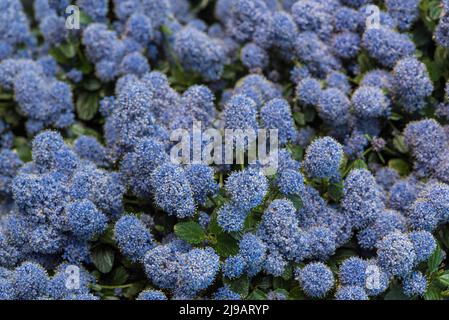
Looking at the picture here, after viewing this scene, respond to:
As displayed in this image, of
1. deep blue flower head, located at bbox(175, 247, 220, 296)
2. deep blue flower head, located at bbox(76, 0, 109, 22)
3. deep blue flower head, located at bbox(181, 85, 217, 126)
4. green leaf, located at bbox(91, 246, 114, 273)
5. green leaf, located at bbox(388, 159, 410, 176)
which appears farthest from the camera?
deep blue flower head, located at bbox(76, 0, 109, 22)

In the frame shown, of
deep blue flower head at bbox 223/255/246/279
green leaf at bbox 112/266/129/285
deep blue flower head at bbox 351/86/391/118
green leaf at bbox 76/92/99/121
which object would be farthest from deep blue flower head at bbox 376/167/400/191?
green leaf at bbox 76/92/99/121

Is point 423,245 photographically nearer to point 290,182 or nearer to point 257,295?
point 290,182

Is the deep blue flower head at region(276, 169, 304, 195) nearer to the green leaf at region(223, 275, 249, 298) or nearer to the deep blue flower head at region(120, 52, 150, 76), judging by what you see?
the green leaf at region(223, 275, 249, 298)

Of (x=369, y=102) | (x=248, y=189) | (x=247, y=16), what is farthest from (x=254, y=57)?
(x=248, y=189)

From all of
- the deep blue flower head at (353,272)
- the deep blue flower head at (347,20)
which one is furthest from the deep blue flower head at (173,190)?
the deep blue flower head at (347,20)

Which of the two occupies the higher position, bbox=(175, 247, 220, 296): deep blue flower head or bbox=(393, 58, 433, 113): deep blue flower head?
bbox=(393, 58, 433, 113): deep blue flower head

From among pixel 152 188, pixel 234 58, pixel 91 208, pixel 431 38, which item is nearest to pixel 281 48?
pixel 234 58

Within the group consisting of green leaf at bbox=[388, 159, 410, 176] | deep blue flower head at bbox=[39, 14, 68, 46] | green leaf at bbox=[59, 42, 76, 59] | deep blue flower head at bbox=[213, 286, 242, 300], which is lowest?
deep blue flower head at bbox=[213, 286, 242, 300]
